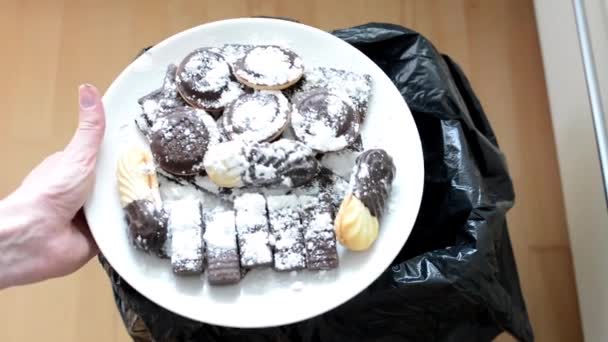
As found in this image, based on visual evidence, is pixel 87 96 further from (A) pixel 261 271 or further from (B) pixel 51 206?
(A) pixel 261 271

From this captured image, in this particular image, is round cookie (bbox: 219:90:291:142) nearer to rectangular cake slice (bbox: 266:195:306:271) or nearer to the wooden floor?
rectangular cake slice (bbox: 266:195:306:271)

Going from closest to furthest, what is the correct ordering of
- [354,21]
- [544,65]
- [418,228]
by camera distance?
[418,228] < [544,65] < [354,21]

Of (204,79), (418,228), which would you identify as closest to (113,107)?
(204,79)

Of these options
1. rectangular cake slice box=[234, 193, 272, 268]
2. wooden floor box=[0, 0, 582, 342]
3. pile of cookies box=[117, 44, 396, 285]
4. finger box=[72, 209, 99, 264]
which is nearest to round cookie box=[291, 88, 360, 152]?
pile of cookies box=[117, 44, 396, 285]

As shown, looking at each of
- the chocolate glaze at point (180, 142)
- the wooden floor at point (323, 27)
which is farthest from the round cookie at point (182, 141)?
the wooden floor at point (323, 27)

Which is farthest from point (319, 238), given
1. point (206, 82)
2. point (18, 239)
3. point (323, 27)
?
point (323, 27)

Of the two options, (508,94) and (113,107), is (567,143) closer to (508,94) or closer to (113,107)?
(508,94)

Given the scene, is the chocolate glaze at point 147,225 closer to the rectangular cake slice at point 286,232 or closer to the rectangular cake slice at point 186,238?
the rectangular cake slice at point 186,238
